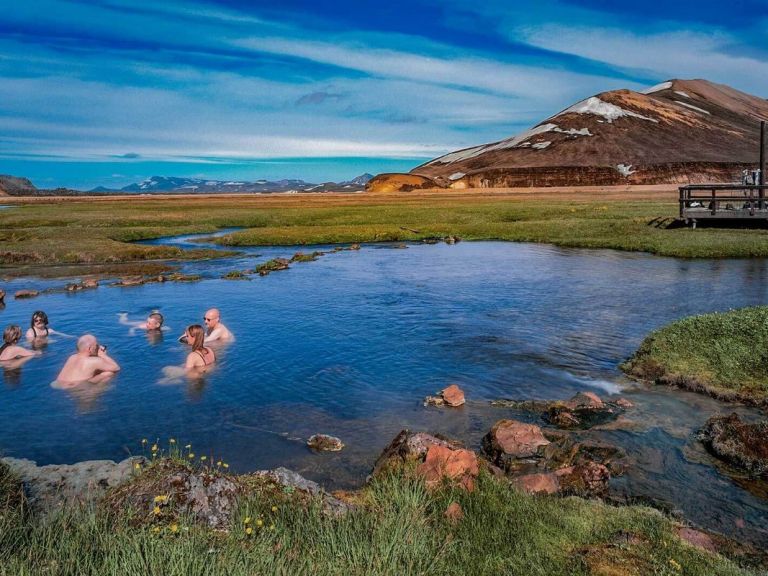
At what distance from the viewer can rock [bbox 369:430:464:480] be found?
384 inches

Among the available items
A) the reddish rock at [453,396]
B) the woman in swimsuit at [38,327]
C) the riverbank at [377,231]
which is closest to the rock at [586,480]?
the reddish rock at [453,396]

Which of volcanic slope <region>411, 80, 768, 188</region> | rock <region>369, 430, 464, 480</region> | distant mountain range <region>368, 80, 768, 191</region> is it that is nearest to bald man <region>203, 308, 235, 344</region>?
rock <region>369, 430, 464, 480</region>

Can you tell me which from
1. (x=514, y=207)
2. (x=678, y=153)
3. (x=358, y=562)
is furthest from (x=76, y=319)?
(x=678, y=153)

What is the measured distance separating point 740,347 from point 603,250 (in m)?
28.1

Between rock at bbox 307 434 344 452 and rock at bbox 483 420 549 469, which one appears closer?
rock at bbox 483 420 549 469

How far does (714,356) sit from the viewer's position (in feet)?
50.8

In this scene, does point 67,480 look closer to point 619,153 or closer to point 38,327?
point 38,327

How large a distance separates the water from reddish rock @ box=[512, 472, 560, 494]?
49.4 inches

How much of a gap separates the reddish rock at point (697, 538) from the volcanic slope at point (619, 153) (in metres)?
153

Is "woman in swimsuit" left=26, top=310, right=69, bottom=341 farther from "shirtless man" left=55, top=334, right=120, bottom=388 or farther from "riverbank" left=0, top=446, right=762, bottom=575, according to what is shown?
"riverbank" left=0, top=446, right=762, bottom=575

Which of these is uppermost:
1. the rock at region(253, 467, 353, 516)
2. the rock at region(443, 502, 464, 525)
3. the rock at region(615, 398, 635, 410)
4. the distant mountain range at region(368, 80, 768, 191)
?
the distant mountain range at region(368, 80, 768, 191)

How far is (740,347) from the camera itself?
15438 millimetres

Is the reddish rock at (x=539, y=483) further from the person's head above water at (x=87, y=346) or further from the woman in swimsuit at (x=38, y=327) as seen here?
the woman in swimsuit at (x=38, y=327)

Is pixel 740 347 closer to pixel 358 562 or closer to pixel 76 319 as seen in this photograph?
pixel 358 562
